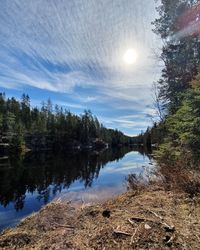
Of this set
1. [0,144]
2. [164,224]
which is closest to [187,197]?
[164,224]

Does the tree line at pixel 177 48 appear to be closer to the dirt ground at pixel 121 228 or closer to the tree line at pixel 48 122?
the dirt ground at pixel 121 228

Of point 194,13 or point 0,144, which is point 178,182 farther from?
point 0,144

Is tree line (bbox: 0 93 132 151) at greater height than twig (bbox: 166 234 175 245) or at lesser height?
greater

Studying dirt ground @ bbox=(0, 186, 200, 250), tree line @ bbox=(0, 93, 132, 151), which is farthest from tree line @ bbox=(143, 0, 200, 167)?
tree line @ bbox=(0, 93, 132, 151)

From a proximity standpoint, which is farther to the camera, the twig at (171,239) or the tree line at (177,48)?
the tree line at (177,48)

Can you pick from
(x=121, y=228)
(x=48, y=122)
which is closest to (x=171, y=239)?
(x=121, y=228)

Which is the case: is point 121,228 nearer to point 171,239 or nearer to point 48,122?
point 171,239

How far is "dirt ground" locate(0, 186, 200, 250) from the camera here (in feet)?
13.7

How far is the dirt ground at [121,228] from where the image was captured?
4.19m

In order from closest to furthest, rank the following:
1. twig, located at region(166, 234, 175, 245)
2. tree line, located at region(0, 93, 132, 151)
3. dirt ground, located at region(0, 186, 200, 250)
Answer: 1. twig, located at region(166, 234, 175, 245)
2. dirt ground, located at region(0, 186, 200, 250)
3. tree line, located at region(0, 93, 132, 151)

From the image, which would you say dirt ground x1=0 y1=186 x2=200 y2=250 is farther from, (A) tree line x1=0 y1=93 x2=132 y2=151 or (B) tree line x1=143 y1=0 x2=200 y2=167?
(A) tree line x1=0 y1=93 x2=132 y2=151

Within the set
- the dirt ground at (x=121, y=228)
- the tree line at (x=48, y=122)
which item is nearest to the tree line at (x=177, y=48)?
the dirt ground at (x=121, y=228)

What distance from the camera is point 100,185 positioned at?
19375 mm

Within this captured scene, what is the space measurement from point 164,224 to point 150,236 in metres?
0.50
